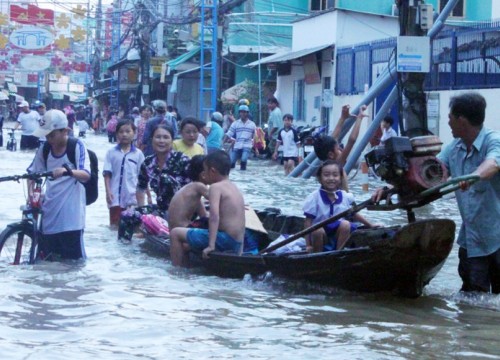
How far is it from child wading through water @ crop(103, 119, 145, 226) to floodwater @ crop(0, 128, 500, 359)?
2309 millimetres

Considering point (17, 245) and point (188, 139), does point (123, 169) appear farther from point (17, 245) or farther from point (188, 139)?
point (17, 245)

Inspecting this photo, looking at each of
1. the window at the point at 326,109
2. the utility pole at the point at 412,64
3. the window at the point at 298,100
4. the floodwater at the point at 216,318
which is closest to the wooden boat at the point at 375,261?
the floodwater at the point at 216,318

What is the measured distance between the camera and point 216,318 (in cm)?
777

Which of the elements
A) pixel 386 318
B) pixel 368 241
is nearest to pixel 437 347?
pixel 386 318

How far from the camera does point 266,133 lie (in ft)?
104

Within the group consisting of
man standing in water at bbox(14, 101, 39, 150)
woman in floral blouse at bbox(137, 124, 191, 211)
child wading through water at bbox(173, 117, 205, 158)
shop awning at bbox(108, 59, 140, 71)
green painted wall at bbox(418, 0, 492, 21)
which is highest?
green painted wall at bbox(418, 0, 492, 21)

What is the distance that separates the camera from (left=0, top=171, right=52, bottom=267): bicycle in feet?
30.3

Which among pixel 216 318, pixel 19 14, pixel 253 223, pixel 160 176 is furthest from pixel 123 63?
pixel 216 318

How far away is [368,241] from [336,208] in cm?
69

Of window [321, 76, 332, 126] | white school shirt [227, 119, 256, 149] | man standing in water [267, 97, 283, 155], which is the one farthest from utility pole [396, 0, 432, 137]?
window [321, 76, 332, 126]

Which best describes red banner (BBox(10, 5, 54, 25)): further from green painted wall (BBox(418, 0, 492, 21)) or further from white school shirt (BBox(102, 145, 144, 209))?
white school shirt (BBox(102, 145, 144, 209))

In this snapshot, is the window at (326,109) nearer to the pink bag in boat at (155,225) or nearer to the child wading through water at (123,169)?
the child wading through water at (123,169)

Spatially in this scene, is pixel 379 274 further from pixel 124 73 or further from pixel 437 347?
pixel 124 73

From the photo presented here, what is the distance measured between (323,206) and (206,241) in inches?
51.9
